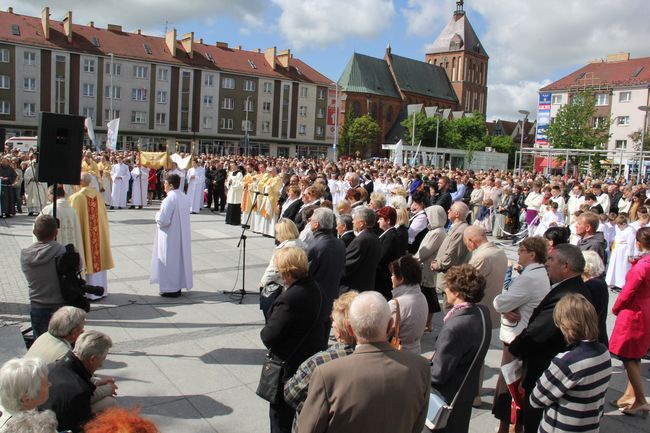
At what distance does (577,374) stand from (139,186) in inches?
722

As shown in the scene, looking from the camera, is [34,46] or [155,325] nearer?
[155,325]

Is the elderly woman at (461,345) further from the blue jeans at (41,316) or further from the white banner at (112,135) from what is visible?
the white banner at (112,135)

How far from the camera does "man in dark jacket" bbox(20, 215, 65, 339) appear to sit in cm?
522

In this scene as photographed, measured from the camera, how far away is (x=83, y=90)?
188 feet

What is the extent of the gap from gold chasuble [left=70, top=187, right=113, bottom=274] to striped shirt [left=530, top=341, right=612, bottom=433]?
257 inches

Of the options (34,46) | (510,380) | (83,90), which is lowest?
(510,380)

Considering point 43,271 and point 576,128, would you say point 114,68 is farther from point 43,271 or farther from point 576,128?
point 43,271

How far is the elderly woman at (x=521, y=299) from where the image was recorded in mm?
4559

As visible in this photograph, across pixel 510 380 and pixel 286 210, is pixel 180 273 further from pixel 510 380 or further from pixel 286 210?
pixel 510 380

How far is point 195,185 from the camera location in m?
18.8

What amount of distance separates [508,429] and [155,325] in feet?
15.0

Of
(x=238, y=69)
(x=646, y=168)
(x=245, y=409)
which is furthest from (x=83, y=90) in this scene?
(x=245, y=409)

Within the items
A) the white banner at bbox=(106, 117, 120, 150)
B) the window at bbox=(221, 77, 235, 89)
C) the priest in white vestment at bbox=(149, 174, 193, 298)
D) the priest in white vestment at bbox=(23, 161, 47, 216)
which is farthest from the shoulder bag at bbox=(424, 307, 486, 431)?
the window at bbox=(221, 77, 235, 89)

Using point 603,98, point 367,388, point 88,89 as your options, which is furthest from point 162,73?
point 367,388
